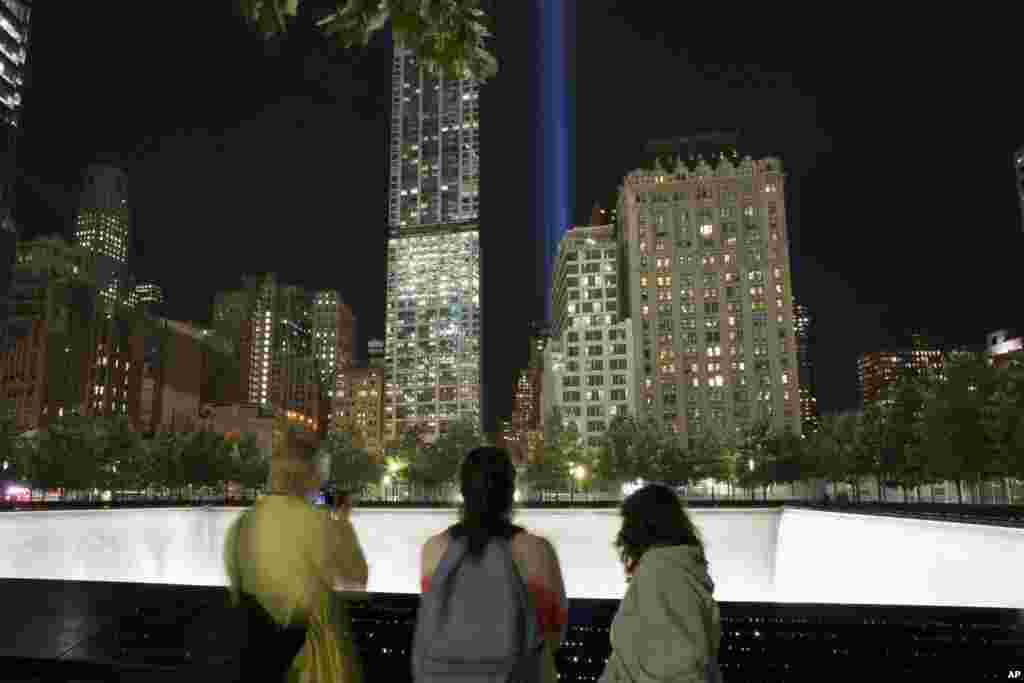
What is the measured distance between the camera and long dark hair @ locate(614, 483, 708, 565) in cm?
353

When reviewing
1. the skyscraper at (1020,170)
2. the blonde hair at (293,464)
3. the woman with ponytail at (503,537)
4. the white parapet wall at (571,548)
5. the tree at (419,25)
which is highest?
the skyscraper at (1020,170)

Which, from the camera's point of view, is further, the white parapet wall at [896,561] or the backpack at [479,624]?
the white parapet wall at [896,561]

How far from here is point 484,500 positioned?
336 centimetres

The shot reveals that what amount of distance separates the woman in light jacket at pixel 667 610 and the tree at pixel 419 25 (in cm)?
289

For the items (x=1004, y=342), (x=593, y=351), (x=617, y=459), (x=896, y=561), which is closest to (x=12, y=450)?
(x=617, y=459)

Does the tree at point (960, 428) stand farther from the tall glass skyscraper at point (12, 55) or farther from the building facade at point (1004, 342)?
the tall glass skyscraper at point (12, 55)

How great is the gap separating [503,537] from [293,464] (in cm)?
142

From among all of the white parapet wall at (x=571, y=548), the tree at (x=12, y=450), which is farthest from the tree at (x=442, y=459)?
the white parapet wall at (x=571, y=548)

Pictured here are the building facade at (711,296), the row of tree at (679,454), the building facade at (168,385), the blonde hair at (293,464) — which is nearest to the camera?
the blonde hair at (293,464)

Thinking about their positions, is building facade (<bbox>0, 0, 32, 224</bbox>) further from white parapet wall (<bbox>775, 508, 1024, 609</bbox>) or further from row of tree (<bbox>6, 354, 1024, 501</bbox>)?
white parapet wall (<bbox>775, 508, 1024, 609</bbox>)

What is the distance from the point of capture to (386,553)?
116ft

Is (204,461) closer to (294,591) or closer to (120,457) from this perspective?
(120,457)

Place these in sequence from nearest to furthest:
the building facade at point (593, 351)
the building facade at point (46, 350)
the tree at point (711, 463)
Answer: the tree at point (711, 463)
the building facade at point (46, 350)
the building facade at point (593, 351)

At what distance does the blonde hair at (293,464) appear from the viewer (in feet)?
13.1
